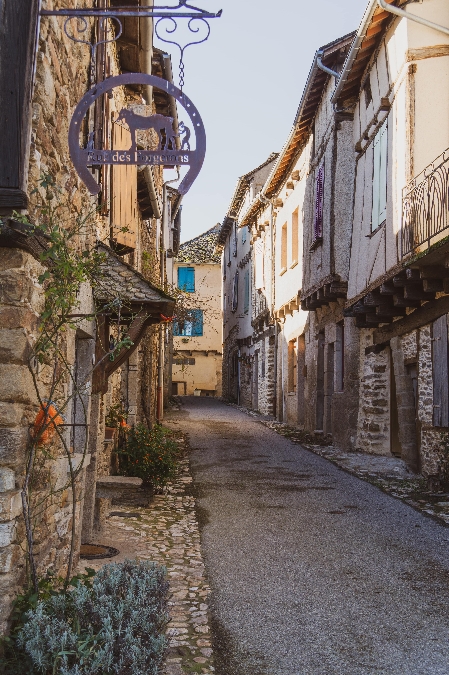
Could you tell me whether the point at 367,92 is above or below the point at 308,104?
below

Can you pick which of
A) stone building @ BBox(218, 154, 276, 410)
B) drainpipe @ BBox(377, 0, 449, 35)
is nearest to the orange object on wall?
drainpipe @ BBox(377, 0, 449, 35)

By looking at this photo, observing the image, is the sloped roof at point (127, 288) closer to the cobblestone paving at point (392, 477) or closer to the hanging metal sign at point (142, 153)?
the hanging metal sign at point (142, 153)

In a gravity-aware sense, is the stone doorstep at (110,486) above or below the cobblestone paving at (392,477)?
above

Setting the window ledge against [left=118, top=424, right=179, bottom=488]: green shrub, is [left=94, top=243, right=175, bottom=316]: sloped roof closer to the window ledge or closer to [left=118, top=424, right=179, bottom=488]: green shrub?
[left=118, top=424, right=179, bottom=488]: green shrub

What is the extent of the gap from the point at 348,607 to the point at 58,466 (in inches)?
77.8

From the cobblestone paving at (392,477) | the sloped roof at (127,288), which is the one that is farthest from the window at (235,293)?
the sloped roof at (127,288)

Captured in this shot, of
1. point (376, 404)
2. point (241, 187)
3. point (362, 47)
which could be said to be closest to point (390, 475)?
point (376, 404)

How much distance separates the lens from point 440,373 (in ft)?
29.5

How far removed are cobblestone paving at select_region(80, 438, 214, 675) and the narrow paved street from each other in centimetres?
11

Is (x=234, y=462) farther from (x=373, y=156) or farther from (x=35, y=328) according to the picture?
(x=35, y=328)

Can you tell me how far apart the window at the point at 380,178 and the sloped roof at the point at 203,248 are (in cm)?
2464

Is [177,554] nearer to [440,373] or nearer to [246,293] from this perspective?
[440,373]

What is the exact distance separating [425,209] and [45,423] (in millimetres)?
6638

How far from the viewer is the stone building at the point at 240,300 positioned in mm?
24922
